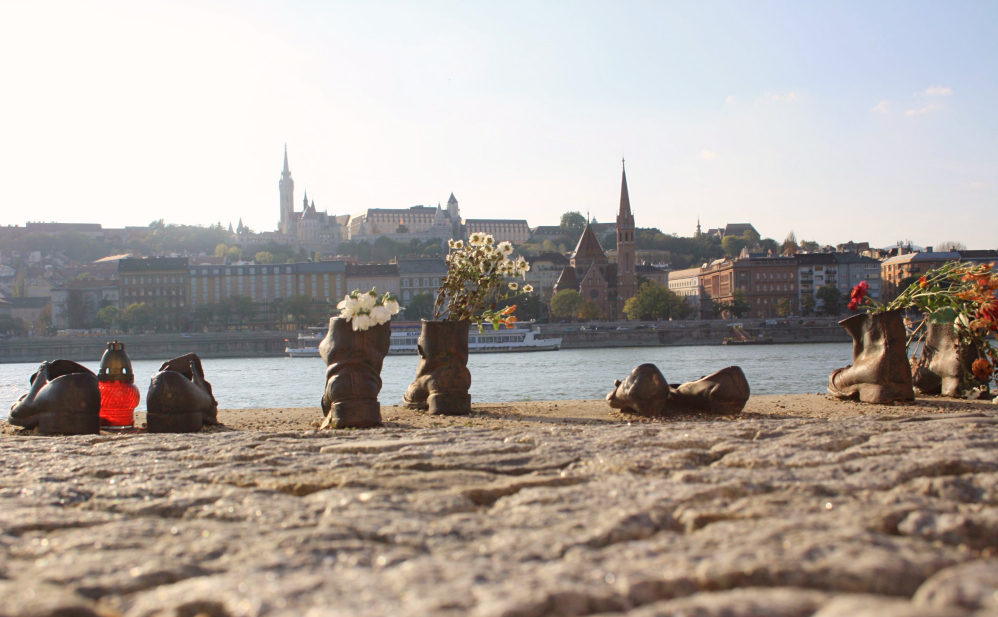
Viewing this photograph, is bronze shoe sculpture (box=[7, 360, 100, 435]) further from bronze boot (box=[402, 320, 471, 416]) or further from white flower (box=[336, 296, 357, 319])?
bronze boot (box=[402, 320, 471, 416])

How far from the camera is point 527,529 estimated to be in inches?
101

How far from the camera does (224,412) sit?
1027 centimetres

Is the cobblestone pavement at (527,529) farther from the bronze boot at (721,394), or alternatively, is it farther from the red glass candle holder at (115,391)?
the bronze boot at (721,394)

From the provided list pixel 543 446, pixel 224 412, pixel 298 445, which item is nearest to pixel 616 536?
pixel 543 446

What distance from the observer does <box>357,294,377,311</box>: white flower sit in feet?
24.1

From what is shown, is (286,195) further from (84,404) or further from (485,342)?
(84,404)

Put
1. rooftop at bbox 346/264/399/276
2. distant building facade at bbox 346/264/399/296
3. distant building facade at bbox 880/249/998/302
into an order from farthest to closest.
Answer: rooftop at bbox 346/264/399/276
distant building facade at bbox 346/264/399/296
distant building facade at bbox 880/249/998/302

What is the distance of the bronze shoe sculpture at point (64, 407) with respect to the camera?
679 cm

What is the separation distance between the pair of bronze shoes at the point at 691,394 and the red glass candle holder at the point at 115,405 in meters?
4.34

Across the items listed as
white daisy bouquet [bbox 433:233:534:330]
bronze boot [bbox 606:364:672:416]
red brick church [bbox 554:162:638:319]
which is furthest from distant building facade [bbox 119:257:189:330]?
bronze boot [bbox 606:364:672:416]

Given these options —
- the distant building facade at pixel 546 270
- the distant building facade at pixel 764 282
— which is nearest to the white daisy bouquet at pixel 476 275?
the distant building facade at pixel 764 282

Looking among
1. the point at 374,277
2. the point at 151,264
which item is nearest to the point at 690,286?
the point at 374,277

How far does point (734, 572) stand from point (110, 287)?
120 metres

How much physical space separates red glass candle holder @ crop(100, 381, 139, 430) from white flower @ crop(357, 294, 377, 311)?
2140mm
